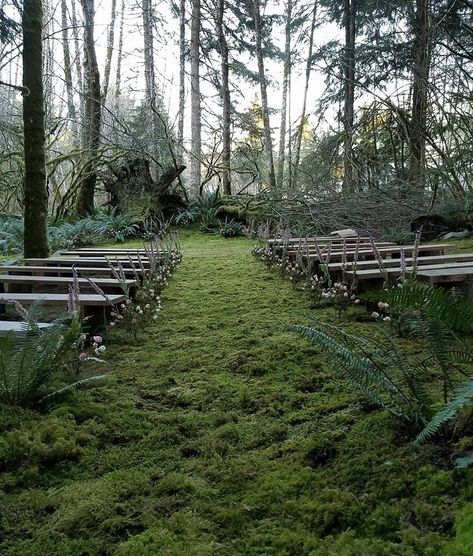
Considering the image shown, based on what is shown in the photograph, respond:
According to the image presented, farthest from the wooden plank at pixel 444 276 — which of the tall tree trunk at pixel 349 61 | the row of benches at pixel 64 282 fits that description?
the tall tree trunk at pixel 349 61

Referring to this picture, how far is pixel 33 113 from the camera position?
5.22 m

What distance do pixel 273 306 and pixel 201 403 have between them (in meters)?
1.94

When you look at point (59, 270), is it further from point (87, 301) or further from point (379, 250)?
point (379, 250)

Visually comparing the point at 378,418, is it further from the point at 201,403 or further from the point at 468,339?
the point at 468,339

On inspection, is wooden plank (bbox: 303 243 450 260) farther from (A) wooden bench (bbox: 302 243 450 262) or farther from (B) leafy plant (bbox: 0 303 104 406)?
(B) leafy plant (bbox: 0 303 104 406)

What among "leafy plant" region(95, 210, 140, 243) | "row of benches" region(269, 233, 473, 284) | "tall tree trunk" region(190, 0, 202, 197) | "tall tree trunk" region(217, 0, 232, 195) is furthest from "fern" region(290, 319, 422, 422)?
"tall tree trunk" region(217, 0, 232, 195)

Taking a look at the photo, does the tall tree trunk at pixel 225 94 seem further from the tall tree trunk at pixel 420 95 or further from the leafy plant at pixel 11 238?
the tall tree trunk at pixel 420 95

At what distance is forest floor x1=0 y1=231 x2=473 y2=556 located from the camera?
4.28 ft

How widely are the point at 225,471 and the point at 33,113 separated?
4.92 m

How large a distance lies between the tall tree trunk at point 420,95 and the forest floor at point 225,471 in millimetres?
5068

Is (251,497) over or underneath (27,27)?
underneath

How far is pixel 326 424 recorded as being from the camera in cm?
196

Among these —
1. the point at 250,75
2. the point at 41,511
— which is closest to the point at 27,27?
the point at 41,511

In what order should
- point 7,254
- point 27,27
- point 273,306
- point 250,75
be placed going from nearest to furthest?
point 273,306 < point 27,27 < point 7,254 < point 250,75
